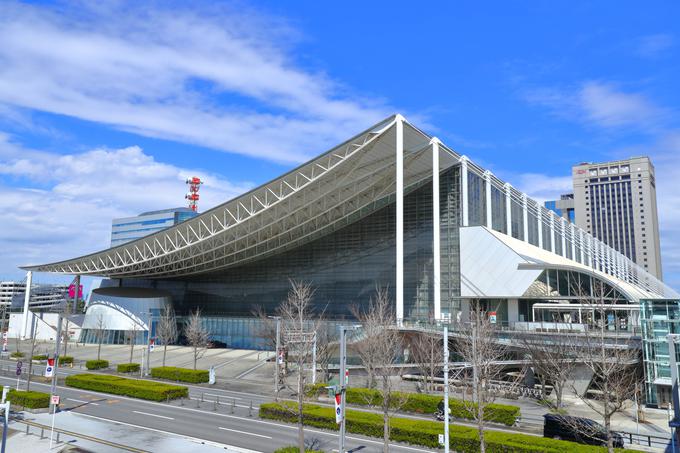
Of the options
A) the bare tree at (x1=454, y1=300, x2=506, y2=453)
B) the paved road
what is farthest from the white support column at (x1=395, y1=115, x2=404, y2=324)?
the paved road

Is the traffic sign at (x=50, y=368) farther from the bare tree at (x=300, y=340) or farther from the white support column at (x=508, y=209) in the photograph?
the white support column at (x=508, y=209)

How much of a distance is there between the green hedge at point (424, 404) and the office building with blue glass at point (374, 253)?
39.7 ft

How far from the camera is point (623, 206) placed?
585 ft

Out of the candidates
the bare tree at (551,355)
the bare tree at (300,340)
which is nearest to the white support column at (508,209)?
the bare tree at (551,355)

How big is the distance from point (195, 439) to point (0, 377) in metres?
32.2

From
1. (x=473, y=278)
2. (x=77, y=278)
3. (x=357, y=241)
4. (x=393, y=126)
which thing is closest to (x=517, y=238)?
(x=473, y=278)

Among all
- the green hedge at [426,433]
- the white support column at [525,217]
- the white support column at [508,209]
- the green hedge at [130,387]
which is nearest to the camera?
the green hedge at [426,433]

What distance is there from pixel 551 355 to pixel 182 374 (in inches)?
1195

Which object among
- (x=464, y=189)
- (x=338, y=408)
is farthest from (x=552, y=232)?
(x=338, y=408)

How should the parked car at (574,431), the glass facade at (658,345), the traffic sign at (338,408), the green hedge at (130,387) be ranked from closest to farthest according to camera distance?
the traffic sign at (338,408) < the parked car at (574,431) < the glass facade at (658,345) < the green hedge at (130,387)

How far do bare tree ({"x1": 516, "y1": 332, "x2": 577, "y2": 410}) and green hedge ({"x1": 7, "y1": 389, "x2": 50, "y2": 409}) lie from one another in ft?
105

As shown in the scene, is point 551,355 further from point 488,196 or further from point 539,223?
point 539,223

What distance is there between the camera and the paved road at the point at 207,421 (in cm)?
2502

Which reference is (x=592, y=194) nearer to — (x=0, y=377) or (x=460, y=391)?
(x=460, y=391)
